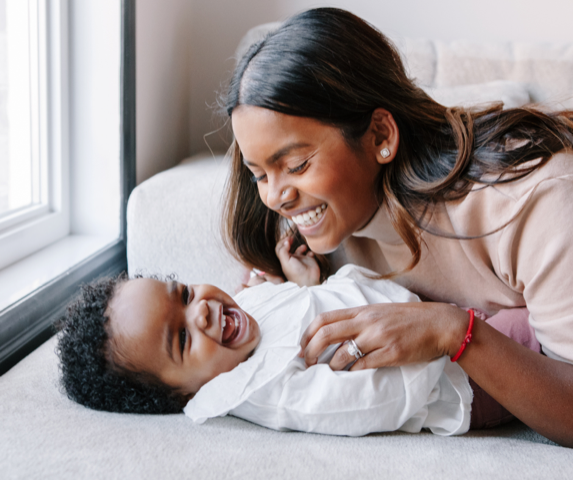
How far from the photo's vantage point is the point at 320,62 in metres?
1.02

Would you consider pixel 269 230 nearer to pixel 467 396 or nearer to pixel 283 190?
pixel 283 190

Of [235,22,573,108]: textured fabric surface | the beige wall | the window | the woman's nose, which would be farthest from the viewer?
[235,22,573,108]: textured fabric surface

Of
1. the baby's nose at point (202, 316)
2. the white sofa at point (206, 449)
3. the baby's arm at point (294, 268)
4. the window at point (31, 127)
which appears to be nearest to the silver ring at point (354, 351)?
the white sofa at point (206, 449)

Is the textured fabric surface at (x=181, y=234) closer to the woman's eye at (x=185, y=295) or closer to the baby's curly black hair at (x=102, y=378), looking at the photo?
the woman's eye at (x=185, y=295)

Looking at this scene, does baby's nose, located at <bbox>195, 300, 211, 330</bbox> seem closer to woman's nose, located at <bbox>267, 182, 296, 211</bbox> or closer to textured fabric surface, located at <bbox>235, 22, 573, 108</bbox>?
woman's nose, located at <bbox>267, 182, 296, 211</bbox>

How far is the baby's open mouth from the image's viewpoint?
3.25 feet

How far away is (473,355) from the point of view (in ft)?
2.85

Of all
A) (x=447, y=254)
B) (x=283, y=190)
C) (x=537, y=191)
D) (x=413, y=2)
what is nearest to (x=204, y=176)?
(x=283, y=190)

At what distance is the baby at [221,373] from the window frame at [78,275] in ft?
0.57

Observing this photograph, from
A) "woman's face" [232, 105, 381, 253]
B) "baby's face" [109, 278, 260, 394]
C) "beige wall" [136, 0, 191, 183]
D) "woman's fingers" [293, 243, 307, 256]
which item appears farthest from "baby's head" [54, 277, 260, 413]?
"beige wall" [136, 0, 191, 183]

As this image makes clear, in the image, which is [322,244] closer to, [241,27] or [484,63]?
[484,63]

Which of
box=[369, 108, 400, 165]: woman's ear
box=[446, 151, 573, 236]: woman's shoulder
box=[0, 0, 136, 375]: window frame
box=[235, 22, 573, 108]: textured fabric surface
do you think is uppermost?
box=[235, 22, 573, 108]: textured fabric surface

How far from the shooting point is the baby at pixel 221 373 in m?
0.86

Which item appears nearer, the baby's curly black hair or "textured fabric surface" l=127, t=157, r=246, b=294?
the baby's curly black hair
